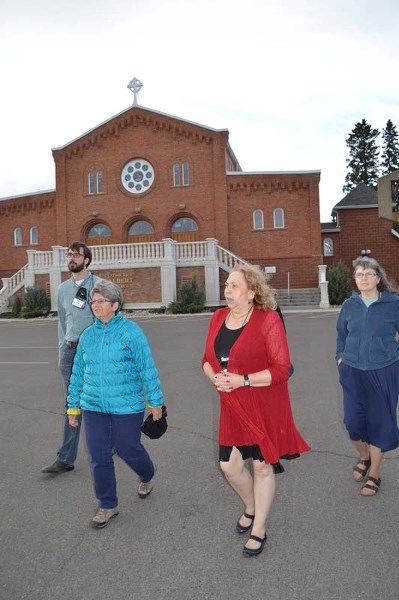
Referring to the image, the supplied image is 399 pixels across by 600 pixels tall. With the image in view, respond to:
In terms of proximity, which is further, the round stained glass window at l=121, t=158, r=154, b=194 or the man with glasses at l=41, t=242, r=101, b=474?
the round stained glass window at l=121, t=158, r=154, b=194

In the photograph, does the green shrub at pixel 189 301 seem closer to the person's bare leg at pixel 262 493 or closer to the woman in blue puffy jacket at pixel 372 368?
the woman in blue puffy jacket at pixel 372 368

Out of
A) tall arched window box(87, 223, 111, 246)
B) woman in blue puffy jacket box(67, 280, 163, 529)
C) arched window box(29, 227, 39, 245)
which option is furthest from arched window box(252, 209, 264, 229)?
woman in blue puffy jacket box(67, 280, 163, 529)

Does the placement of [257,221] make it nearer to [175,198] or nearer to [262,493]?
[175,198]

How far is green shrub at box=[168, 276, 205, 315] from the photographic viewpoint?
2447 cm

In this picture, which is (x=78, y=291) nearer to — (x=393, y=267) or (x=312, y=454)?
(x=312, y=454)

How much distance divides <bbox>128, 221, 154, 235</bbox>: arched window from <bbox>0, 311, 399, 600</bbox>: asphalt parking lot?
25944mm

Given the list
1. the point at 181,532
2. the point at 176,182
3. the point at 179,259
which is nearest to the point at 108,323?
the point at 181,532

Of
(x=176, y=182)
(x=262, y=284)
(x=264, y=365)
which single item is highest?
(x=176, y=182)

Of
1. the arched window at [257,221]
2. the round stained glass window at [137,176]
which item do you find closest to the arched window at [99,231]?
the round stained glass window at [137,176]

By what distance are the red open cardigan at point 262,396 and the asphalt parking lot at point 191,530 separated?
2.11ft

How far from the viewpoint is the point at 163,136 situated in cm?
3080

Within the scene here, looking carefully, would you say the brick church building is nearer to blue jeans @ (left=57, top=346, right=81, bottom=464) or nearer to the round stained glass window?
the round stained glass window

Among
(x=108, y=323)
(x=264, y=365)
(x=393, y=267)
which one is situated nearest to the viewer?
(x=264, y=365)

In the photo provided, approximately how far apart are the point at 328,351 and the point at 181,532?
8.30 metres
